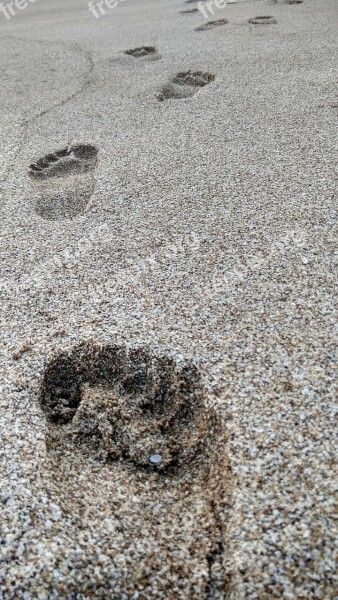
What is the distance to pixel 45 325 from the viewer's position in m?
1.53

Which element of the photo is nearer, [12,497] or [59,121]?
[12,497]

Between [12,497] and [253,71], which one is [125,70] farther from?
[12,497]

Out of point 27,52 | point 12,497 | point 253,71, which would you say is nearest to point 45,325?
point 12,497

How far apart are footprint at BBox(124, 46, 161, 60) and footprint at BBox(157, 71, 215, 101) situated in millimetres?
588

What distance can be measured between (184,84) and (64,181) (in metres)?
1.42

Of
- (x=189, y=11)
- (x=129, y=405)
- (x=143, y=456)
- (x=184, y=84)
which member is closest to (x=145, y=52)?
(x=184, y=84)

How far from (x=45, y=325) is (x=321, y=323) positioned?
0.80m

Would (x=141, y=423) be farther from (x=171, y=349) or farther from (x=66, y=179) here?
(x=66, y=179)

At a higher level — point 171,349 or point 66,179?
point 66,179

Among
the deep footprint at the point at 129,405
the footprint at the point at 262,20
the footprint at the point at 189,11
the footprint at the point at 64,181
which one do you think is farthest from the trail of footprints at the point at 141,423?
the footprint at the point at 189,11

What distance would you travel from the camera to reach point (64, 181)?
228 cm

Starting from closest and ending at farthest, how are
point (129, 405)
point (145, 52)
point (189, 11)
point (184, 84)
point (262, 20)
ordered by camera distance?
1. point (129, 405)
2. point (184, 84)
3. point (145, 52)
4. point (262, 20)
5. point (189, 11)

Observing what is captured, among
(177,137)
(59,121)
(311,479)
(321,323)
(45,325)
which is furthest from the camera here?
(59,121)

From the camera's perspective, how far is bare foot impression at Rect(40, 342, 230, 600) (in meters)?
1.01
